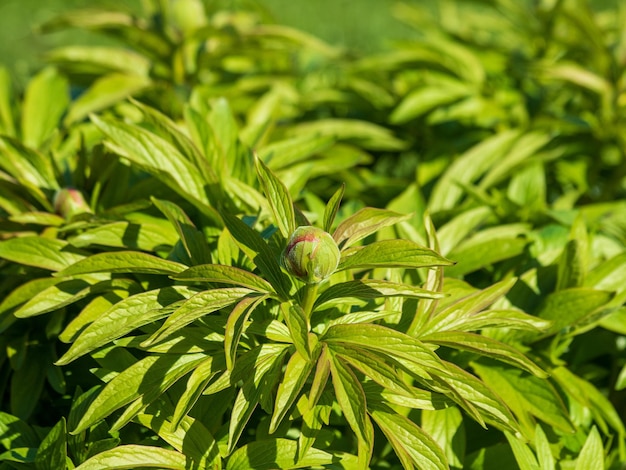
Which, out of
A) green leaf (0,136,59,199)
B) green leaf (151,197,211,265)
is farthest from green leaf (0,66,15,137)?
green leaf (151,197,211,265)

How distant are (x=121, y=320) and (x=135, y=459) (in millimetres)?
176

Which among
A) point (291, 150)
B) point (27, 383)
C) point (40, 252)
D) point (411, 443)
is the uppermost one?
point (291, 150)

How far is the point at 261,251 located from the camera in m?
0.95

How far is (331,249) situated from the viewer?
85 cm

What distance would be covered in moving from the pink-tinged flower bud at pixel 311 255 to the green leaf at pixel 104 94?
2.90ft

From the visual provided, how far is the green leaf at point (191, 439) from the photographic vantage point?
93 cm

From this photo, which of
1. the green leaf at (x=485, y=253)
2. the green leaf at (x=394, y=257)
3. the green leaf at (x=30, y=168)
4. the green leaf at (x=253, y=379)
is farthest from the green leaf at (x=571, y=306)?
the green leaf at (x=30, y=168)

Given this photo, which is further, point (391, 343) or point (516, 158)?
point (516, 158)

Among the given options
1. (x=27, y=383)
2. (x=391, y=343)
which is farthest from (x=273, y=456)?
(x=27, y=383)

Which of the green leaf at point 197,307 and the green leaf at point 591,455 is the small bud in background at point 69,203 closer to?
the green leaf at point 197,307

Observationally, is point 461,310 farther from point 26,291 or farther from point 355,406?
point 26,291

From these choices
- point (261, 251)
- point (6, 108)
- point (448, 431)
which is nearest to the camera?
point (261, 251)

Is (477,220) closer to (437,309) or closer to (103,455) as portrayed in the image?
(437,309)

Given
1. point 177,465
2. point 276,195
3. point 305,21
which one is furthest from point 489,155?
point 305,21
